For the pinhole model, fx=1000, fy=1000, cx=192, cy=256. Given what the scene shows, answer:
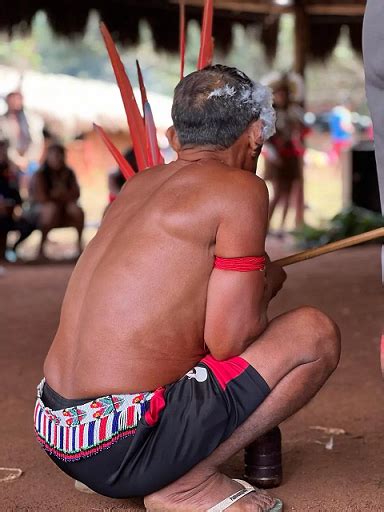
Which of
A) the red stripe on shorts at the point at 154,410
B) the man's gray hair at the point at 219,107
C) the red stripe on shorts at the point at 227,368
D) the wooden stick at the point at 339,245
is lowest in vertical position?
the red stripe on shorts at the point at 154,410

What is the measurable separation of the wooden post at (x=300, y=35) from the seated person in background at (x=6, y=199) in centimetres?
319

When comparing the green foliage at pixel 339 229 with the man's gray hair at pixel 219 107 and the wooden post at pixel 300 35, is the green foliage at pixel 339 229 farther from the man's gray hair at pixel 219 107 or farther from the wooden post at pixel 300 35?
the man's gray hair at pixel 219 107

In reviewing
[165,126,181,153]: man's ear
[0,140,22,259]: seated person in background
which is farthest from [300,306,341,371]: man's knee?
[0,140,22,259]: seated person in background

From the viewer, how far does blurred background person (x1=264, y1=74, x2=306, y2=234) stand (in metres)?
9.54

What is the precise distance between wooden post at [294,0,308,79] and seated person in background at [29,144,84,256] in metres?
2.67

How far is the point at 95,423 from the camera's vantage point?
215 cm

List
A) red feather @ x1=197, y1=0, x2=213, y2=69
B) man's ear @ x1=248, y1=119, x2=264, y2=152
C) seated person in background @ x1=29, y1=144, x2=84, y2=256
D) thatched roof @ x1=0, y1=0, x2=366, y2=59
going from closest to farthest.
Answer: man's ear @ x1=248, y1=119, x2=264, y2=152
red feather @ x1=197, y1=0, x2=213, y2=69
seated person in background @ x1=29, y1=144, x2=84, y2=256
thatched roof @ x1=0, y1=0, x2=366, y2=59

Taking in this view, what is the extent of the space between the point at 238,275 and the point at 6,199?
6.02 m

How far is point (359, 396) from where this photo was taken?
336 centimetres

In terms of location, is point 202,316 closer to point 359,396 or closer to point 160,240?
point 160,240

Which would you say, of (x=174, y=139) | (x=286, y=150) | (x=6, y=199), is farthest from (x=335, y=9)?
(x=174, y=139)

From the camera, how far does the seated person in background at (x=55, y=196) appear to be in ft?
27.1

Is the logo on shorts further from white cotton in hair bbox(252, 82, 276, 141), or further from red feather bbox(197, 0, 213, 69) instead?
red feather bbox(197, 0, 213, 69)

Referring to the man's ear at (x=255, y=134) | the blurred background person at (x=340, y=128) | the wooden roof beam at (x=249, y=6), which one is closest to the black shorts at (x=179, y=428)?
the man's ear at (x=255, y=134)
